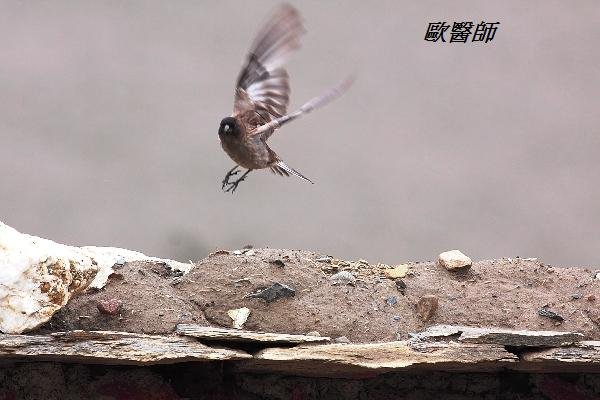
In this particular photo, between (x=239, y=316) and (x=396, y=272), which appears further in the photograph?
(x=396, y=272)

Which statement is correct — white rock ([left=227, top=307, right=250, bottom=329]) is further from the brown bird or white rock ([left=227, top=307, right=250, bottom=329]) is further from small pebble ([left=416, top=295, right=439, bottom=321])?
small pebble ([left=416, top=295, right=439, bottom=321])

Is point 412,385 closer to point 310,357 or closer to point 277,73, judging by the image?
point 310,357

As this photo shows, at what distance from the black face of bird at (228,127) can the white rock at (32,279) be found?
89 cm

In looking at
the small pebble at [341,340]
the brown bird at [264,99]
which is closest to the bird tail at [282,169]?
the brown bird at [264,99]

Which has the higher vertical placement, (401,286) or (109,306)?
(401,286)

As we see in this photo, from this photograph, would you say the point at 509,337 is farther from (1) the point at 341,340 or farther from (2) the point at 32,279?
(2) the point at 32,279

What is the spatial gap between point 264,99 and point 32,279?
154 centimetres

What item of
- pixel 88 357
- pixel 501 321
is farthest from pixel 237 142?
pixel 501 321

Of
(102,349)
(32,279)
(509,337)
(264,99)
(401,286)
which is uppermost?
(264,99)

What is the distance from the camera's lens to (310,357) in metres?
3.81

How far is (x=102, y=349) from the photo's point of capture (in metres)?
3.68

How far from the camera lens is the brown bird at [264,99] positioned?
4.21 meters

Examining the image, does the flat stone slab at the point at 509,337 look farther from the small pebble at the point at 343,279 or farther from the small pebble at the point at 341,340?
the small pebble at the point at 343,279

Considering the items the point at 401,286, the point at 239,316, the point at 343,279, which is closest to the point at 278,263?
the point at 343,279
